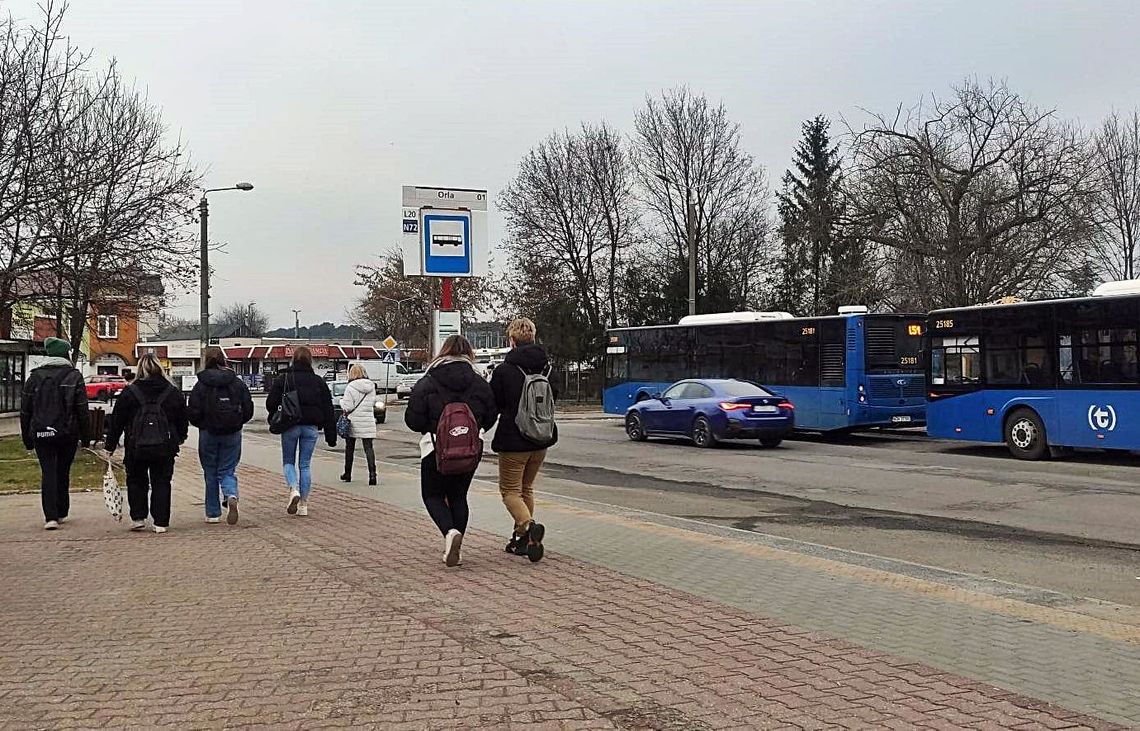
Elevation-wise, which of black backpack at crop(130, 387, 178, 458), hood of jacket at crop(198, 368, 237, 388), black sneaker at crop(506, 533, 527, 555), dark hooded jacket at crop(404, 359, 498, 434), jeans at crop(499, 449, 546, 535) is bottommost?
black sneaker at crop(506, 533, 527, 555)

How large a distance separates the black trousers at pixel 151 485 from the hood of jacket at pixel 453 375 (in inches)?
133

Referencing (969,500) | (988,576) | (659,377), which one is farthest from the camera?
(659,377)

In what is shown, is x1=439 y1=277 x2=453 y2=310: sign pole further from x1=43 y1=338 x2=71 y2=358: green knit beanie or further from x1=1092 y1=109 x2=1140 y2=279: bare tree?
x1=1092 y1=109 x2=1140 y2=279: bare tree

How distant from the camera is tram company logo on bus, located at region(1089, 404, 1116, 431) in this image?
17.1 metres

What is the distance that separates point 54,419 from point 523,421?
4848 mm

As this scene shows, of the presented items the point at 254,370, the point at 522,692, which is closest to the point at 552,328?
the point at 522,692

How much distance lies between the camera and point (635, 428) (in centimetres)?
2373

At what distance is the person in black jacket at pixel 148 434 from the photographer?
9.63m

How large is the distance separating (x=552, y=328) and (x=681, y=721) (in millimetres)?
42728

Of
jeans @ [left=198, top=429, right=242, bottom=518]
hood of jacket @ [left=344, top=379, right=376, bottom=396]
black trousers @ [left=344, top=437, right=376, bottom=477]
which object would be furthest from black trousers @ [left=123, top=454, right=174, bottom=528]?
hood of jacket @ [left=344, top=379, right=376, bottom=396]

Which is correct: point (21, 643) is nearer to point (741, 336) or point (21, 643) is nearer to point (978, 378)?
point (978, 378)

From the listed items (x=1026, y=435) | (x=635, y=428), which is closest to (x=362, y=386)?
(x=635, y=428)

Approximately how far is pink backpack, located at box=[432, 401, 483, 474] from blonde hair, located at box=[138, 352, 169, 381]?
12.0ft

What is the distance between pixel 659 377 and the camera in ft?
94.7
